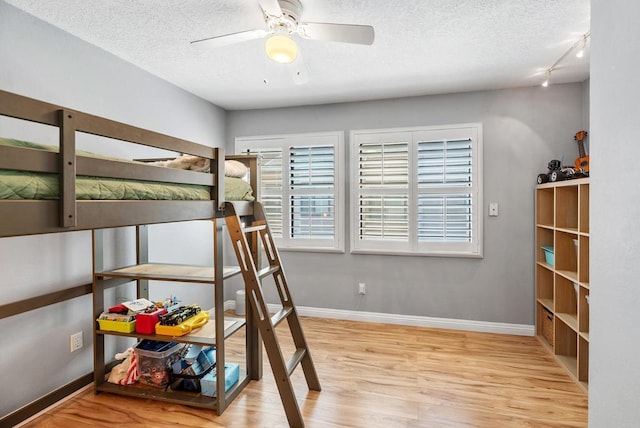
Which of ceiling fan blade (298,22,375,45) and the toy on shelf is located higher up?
ceiling fan blade (298,22,375,45)

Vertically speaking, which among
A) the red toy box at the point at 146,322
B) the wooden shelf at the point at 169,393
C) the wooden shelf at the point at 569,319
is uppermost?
the red toy box at the point at 146,322

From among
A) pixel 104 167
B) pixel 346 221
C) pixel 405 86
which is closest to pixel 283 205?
pixel 346 221

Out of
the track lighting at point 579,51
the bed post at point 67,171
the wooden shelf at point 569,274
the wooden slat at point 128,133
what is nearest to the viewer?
the bed post at point 67,171

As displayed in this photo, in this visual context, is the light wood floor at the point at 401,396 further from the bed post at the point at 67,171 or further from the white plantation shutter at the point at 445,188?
the bed post at the point at 67,171

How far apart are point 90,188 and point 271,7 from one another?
122 cm

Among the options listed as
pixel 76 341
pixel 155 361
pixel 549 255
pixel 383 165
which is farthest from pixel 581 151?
pixel 76 341

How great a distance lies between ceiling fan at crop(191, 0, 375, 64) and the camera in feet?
5.85

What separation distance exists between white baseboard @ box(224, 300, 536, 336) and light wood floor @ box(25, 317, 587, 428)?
23 centimetres

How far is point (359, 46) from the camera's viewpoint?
96.8 inches

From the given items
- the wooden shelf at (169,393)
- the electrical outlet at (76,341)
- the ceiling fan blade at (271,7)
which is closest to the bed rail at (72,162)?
the ceiling fan blade at (271,7)

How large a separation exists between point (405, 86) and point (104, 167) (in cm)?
274

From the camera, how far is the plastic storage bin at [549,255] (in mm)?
2956

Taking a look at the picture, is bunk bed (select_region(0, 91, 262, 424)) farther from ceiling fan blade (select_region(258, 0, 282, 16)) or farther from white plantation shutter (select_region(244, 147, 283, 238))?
white plantation shutter (select_region(244, 147, 283, 238))

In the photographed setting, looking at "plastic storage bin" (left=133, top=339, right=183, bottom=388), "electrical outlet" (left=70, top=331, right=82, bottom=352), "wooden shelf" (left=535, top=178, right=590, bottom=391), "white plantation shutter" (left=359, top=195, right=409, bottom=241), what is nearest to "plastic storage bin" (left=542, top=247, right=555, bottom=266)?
"wooden shelf" (left=535, top=178, right=590, bottom=391)
